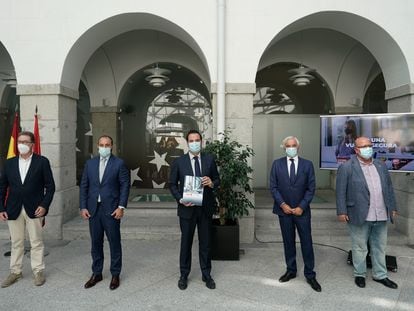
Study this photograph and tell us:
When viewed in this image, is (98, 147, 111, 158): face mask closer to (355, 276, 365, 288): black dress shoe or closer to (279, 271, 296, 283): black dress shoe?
(279, 271, 296, 283): black dress shoe

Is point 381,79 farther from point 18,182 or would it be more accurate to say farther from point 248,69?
point 18,182

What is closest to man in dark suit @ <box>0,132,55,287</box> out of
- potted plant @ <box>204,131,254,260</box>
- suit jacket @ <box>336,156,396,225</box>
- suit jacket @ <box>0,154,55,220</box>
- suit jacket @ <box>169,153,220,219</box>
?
suit jacket @ <box>0,154,55,220</box>

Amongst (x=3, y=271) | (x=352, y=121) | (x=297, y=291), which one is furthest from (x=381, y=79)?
(x=3, y=271)

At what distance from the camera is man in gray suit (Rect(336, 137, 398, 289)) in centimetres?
384

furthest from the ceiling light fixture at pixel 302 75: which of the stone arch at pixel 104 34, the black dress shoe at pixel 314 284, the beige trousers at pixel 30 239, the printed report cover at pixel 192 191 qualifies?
the beige trousers at pixel 30 239

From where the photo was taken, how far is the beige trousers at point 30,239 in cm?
400

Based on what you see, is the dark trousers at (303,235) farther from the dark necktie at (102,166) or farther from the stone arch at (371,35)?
the stone arch at (371,35)

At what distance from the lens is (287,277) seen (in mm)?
4059

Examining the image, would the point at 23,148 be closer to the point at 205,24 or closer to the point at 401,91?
the point at 205,24

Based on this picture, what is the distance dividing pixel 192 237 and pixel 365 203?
2.07 metres

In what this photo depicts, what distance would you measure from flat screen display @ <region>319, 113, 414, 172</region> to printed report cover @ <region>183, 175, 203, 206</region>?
252 cm

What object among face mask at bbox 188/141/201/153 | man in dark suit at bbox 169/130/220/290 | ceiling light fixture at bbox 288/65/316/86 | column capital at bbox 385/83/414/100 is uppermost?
ceiling light fixture at bbox 288/65/316/86

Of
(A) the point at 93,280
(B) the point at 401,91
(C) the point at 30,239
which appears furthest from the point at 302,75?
(C) the point at 30,239

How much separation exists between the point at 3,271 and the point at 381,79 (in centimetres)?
953
